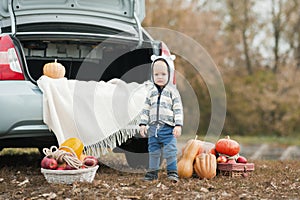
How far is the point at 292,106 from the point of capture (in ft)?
54.1

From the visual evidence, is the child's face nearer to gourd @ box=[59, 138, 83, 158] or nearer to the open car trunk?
the open car trunk

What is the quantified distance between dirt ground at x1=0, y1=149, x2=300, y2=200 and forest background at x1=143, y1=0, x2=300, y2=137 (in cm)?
1105

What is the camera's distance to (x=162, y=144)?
15.5ft

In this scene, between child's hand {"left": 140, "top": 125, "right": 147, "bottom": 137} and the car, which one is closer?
the car

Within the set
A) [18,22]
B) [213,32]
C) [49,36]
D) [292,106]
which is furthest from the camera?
[213,32]

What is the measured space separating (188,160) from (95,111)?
0.97 metres

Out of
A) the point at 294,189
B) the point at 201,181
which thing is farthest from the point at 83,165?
the point at 294,189

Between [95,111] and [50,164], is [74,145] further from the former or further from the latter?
[95,111]

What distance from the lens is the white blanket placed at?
4730 millimetres

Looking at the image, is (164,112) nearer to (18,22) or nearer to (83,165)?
(83,165)

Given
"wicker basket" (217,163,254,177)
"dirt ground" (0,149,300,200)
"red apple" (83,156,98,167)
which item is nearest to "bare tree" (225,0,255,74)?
"dirt ground" (0,149,300,200)

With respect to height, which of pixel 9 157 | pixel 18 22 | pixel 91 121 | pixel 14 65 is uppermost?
pixel 18 22

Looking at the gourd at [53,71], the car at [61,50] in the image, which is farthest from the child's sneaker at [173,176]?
the gourd at [53,71]

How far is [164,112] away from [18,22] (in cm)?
192
